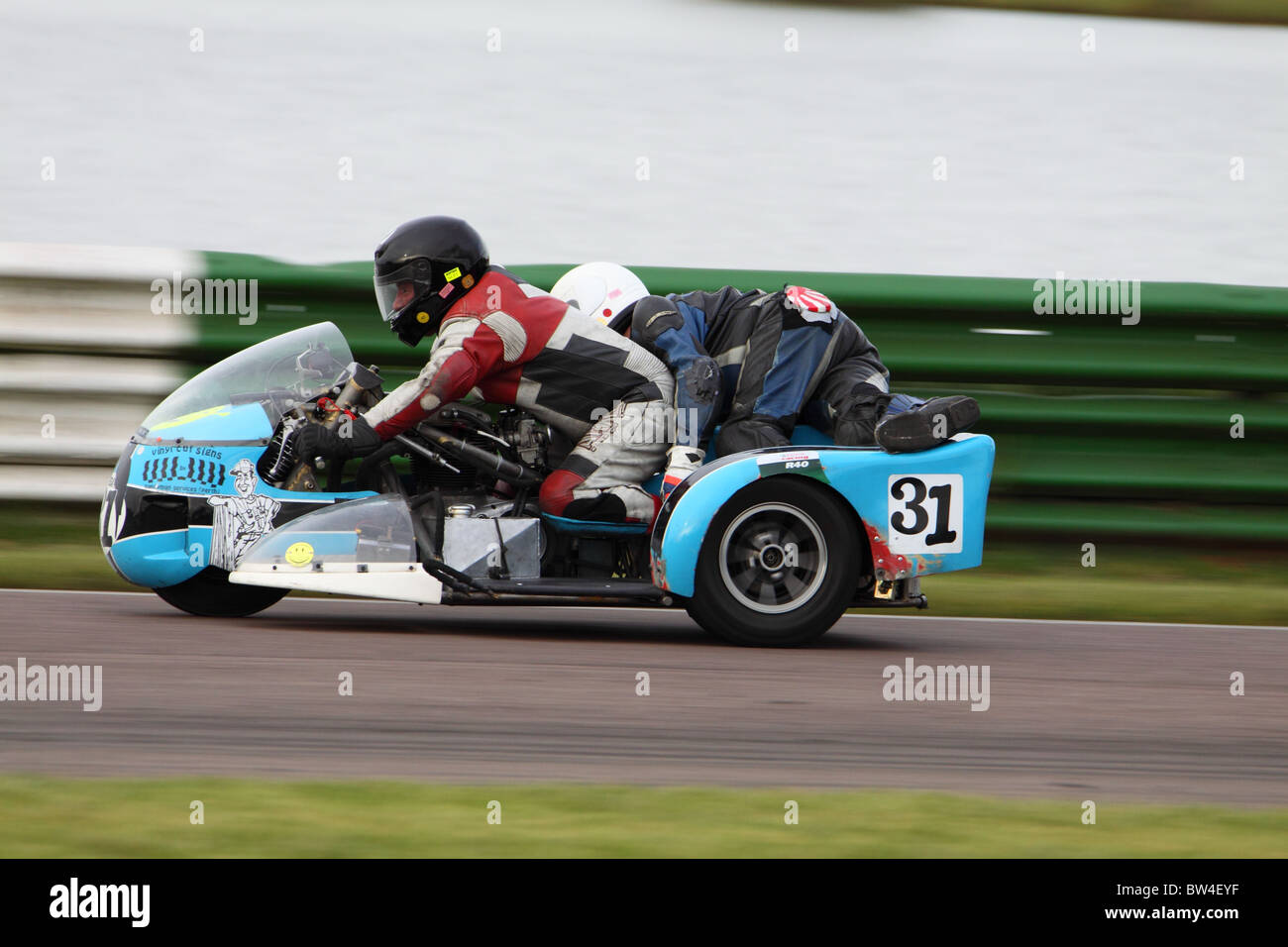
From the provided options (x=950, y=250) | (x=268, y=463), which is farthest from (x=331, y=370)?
(x=950, y=250)

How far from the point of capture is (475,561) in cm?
622

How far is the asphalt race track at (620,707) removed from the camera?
4109mm

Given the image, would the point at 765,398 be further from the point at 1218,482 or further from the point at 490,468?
the point at 1218,482

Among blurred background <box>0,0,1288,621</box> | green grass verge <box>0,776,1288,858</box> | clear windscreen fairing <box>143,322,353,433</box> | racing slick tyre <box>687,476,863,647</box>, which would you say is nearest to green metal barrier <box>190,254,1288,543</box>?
blurred background <box>0,0,1288,621</box>

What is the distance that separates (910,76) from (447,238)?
5735mm

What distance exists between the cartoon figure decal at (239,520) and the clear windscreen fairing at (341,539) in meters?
0.09

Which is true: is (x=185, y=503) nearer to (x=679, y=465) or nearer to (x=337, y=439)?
(x=337, y=439)

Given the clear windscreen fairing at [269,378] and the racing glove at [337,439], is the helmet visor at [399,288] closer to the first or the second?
the clear windscreen fairing at [269,378]

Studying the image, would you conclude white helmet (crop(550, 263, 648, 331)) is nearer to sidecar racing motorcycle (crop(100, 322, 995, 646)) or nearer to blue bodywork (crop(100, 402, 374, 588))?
sidecar racing motorcycle (crop(100, 322, 995, 646))

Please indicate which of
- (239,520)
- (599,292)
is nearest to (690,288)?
(599,292)

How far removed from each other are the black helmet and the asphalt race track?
53.0 inches

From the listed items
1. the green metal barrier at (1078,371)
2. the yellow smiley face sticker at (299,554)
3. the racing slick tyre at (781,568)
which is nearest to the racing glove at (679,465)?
the racing slick tyre at (781,568)

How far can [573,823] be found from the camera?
3.54 meters

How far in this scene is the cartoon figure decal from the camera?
611 centimetres
